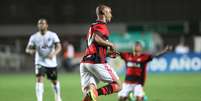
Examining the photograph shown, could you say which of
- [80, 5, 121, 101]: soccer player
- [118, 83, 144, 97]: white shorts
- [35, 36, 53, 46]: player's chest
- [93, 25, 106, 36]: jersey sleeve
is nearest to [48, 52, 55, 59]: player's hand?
[35, 36, 53, 46]: player's chest

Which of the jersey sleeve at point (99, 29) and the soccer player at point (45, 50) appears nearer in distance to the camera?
the jersey sleeve at point (99, 29)

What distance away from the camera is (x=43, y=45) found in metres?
15.6

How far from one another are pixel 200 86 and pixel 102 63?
1104 cm

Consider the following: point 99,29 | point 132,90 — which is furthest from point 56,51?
point 99,29

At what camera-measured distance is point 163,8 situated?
2061 inches

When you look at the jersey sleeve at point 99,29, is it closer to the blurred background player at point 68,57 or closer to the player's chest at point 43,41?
the player's chest at point 43,41

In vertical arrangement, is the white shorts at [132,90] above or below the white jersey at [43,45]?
below

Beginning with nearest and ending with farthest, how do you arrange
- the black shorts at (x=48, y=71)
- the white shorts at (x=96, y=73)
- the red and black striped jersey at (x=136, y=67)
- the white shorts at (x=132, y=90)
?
the white shorts at (x=96, y=73), the white shorts at (x=132, y=90), the red and black striped jersey at (x=136, y=67), the black shorts at (x=48, y=71)

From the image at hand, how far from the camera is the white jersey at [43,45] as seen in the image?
15.5 meters

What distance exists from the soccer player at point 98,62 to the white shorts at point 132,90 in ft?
9.85

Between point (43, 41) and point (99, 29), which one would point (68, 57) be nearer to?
point (43, 41)

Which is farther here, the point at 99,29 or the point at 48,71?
the point at 48,71

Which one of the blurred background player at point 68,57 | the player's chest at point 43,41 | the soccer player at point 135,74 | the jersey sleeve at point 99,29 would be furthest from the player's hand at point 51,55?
the blurred background player at point 68,57

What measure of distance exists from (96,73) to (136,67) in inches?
152
